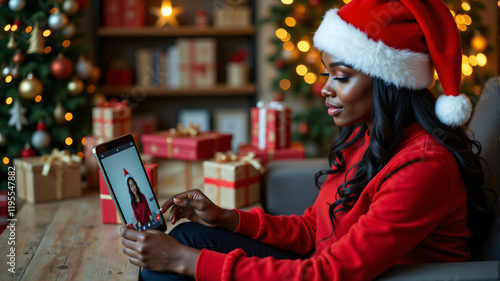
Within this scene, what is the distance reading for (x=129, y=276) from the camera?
113cm

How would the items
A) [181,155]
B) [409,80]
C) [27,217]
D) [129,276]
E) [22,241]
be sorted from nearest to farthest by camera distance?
[409,80] → [129,276] → [22,241] → [27,217] → [181,155]

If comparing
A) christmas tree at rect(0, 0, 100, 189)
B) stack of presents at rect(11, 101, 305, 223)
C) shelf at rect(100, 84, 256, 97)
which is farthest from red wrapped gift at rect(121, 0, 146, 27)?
stack of presents at rect(11, 101, 305, 223)

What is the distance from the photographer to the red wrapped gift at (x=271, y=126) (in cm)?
198

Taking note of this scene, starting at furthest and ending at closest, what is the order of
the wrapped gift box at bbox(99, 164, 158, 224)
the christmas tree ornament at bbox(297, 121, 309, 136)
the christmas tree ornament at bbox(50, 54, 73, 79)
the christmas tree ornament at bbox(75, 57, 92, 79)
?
the christmas tree ornament at bbox(297, 121, 309, 136), the christmas tree ornament at bbox(75, 57, 92, 79), the christmas tree ornament at bbox(50, 54, 73, 79), the wrapped gift box at bbox(99, 164, 158, 224)

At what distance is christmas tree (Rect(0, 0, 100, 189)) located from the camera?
225cm

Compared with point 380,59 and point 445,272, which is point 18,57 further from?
point 445,272

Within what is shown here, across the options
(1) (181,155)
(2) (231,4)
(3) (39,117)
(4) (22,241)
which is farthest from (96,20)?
(4) (22,241)

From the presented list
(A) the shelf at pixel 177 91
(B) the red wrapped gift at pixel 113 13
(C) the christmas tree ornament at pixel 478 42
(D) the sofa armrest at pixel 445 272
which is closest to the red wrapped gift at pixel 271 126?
(D) the sofa armrest at pixel 445 272

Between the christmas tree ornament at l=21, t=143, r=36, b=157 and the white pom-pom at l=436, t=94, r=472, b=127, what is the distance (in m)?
1.77

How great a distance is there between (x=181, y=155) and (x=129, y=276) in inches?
30.2

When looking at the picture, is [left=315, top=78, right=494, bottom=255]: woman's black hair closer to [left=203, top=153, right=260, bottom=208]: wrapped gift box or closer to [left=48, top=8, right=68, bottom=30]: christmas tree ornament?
[left=203, top=153, right=260, bottom=208]: wrapped gift box

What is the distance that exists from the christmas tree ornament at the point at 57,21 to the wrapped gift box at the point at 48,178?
0.77 m

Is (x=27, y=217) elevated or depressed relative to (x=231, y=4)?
depressed

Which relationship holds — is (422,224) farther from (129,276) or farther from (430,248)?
(129,276)
